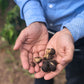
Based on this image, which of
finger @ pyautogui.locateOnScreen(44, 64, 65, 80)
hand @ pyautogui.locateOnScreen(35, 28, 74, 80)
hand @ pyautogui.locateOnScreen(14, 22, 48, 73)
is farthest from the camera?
hand @ pyautogui.locateOnScreen(14, 22, 48, 73)

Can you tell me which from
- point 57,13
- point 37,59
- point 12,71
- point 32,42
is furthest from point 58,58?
point 12,71

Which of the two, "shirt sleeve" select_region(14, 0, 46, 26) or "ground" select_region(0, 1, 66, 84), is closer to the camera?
"shirt sleeve" select_region(14, 0, 46, 26)

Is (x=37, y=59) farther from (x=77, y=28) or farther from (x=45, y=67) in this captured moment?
(x=77, y=28)

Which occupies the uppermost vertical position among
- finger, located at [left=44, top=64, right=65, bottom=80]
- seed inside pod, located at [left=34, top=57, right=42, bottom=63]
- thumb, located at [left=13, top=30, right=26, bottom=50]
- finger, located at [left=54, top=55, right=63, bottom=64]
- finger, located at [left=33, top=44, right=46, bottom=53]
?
thumb, located at [left=13, top=30, right=26, bottom=50]

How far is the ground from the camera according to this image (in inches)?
76.9

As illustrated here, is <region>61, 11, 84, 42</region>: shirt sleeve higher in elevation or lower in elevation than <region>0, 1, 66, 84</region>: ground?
higher

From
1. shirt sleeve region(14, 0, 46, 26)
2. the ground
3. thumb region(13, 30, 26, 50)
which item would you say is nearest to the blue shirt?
shirt sleeve region(14, 0, 46, 26)

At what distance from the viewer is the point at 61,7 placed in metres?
1.27

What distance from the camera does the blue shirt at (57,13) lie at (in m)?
1.18

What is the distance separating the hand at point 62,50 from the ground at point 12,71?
83 centimetres

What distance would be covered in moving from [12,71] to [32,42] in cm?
88

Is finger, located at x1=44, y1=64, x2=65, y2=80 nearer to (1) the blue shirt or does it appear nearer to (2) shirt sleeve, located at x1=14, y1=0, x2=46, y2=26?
(1) the blue shirt

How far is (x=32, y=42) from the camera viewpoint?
4.41 feet

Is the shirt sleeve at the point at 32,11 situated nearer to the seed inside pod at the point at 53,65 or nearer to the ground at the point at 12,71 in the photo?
the seed inside pod at the point at 53,65
